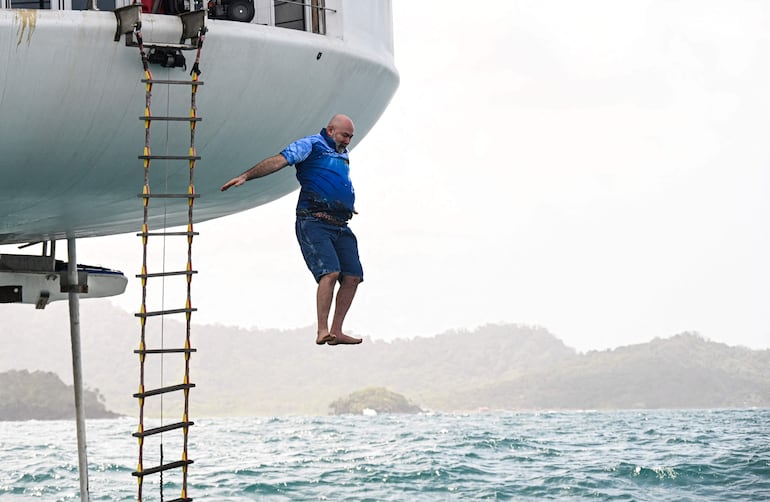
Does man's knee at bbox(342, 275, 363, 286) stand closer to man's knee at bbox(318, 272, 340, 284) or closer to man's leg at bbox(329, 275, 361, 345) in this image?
man's leg at bbox(329, 275, 361, 345)

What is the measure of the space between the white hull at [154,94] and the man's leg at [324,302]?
210 centimetres

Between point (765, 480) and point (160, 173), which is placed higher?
point (160, 173)

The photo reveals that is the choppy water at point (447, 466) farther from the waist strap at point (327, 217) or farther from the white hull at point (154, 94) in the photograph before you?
the waist strap at point (327, 217)

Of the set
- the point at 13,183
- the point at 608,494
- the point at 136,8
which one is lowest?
the point at 608,494

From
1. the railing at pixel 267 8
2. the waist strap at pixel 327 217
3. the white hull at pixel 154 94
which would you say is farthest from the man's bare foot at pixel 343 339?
the railing at pixel 267 8

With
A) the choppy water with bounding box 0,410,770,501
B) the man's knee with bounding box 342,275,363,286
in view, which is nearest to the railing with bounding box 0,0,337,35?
the man's knee with bounding box 342,275,363,286

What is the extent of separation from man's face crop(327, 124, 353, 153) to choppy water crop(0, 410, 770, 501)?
73.7 feet

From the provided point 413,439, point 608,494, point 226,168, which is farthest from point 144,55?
point 413,439

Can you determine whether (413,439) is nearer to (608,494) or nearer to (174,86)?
(608,494)

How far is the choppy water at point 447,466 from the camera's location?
115ft

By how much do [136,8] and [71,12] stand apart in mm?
542

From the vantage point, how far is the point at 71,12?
11.8 m

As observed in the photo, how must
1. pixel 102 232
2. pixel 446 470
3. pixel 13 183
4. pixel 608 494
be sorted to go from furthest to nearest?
pixel 446 470, pixel 608 494, pixel 102 232, pixel 13 183

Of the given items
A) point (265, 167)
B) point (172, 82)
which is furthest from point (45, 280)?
point (265, 167)
